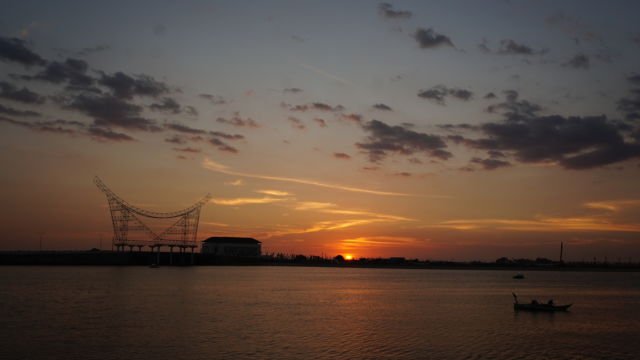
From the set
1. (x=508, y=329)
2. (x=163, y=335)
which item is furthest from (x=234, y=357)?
(x=508, y=329)

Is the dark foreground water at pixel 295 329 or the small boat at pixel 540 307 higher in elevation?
the small boat at pixel 540 307

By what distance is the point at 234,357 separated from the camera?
31.2m

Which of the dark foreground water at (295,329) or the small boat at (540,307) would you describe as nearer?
the dark foreground water at (295,329)

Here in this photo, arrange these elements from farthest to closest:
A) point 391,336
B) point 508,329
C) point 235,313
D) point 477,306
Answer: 1. point 477,306
2. point 235,313
3. point 508,329
4. point 391,336

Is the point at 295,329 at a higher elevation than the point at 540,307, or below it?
below

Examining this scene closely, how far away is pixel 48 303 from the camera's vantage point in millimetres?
57438

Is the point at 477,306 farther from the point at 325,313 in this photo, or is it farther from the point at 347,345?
the point at 347,345

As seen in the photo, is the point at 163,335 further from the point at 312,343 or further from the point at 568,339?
the point at 568,339

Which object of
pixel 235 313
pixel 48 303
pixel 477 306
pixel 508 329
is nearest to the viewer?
pixel 508 329

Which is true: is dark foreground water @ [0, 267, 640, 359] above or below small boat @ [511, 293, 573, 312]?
below

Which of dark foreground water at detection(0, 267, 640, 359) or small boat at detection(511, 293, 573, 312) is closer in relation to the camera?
dark foreground water at detection(0, 267, 640, 359)

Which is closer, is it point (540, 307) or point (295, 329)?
point (295, 329)

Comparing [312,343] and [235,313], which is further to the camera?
[235,313]

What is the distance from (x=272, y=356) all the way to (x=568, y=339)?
21.4m
